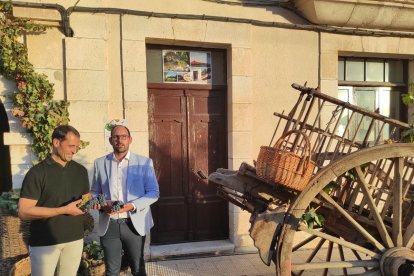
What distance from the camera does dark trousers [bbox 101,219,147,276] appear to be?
8.95 feet

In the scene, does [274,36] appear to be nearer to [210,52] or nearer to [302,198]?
[210,52]

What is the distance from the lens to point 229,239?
4855mm

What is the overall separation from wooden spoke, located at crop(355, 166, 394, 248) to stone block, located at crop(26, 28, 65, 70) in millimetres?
3408

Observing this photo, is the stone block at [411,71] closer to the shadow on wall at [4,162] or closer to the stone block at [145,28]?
the stone block at [145,28]

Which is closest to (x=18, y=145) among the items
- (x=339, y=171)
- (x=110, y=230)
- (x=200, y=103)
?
(x=110, y=230)

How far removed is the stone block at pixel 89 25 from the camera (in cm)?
402

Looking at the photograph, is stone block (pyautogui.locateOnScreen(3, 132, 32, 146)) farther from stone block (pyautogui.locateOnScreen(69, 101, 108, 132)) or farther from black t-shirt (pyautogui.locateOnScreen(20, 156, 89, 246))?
black t-shirt (pyautogui.locateOnScreen(20, 156, 89, 246))

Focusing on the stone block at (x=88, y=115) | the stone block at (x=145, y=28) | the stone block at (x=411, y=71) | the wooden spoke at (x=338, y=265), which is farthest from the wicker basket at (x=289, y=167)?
the stone block at (x=411, y=71)

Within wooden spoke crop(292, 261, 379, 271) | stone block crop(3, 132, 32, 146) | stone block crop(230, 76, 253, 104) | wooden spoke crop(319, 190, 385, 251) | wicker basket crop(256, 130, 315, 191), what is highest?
stone block crop(230, 76, 253, 104)

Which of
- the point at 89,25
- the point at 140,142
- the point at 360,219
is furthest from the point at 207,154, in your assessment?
the point at 360,219

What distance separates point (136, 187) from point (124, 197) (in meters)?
0.13

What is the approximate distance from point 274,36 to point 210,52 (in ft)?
2.96

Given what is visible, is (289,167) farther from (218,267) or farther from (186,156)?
(186,156)

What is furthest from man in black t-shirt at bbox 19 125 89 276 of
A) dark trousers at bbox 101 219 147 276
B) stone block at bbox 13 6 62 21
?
stone block at bbox 13 6 62 21
